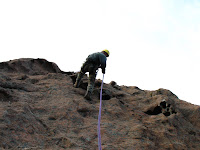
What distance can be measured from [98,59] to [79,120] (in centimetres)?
284

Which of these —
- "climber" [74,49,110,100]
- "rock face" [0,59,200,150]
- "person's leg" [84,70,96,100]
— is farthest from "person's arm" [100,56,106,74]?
"rock face" [0,59,200,150]

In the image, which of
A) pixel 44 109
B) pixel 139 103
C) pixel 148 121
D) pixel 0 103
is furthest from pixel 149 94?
pixel 0 103

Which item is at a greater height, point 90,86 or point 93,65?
point 93,65

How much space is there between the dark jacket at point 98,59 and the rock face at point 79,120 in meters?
1.14

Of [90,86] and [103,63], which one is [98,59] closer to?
[103,63]

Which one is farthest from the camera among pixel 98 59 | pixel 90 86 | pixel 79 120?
pixel 98 59

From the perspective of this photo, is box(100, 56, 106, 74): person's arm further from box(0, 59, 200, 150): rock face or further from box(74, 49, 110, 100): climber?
box(0, 59, 200, 150): rock face

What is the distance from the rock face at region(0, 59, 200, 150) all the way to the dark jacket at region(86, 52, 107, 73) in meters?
1.14

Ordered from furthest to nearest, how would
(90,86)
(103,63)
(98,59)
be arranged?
(98,59) < (103,63) < (90,86)

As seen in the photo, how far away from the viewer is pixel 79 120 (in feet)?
17.2

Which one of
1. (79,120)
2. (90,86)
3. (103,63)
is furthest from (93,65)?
(79,120)

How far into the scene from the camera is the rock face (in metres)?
4.06

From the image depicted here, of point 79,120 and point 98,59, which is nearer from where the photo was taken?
point 79,120

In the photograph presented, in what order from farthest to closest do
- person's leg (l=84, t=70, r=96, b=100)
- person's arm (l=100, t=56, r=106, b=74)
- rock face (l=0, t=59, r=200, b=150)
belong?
person's arm (l=100, t=56, r=106, b=74), person's leg (l=84, t=70, r=96, b=100), rock face (l=0, t=59, r=200, b=150)
